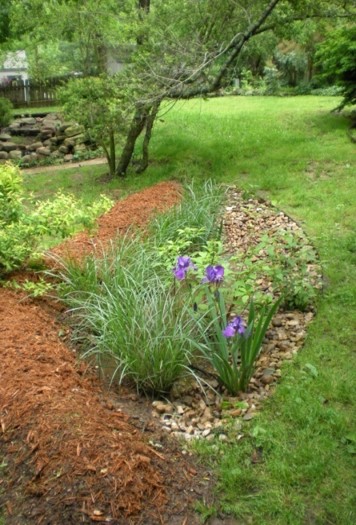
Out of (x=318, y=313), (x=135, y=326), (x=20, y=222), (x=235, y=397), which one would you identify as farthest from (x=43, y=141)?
(x=235, y=397)

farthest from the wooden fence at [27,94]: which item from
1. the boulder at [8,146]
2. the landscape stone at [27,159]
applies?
the landscape stone at [27,159]

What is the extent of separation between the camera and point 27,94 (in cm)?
2170

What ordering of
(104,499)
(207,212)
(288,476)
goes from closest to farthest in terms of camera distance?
(104,499) → (288,476) → (207,212)

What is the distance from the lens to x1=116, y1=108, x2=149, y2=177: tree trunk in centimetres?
866

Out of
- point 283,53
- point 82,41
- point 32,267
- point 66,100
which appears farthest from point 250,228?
point 283,53

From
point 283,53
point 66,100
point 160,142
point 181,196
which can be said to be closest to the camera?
point 181,196

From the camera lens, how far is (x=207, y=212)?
5.51m

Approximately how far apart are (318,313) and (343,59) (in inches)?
274

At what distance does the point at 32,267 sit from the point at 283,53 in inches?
785

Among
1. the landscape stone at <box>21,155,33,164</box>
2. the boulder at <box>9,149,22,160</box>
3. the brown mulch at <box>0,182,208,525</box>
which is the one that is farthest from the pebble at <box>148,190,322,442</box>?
the boulder at <box>9,149,22,160</box>

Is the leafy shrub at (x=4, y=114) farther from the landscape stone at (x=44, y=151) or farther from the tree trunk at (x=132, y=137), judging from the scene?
the tree trunk at (x=132, y=137)

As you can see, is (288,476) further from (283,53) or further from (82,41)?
(283,53)

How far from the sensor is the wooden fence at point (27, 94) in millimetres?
21500

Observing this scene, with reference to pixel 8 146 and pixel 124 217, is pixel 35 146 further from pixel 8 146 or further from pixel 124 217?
pixel 124 217
